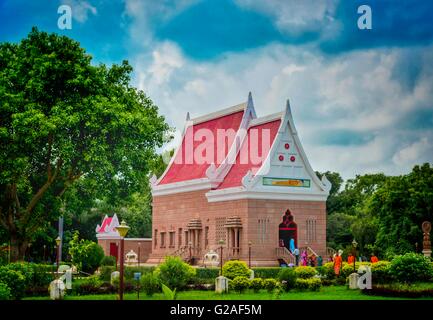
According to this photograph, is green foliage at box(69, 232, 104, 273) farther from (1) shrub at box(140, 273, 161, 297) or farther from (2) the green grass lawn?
(1) shrub at box(140, 273, 161, 297)

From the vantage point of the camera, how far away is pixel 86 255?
3080 centimetres

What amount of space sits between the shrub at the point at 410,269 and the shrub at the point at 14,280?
11.8m

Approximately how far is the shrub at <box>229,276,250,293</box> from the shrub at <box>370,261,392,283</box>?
468 cm

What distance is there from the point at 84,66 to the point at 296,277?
1244cm

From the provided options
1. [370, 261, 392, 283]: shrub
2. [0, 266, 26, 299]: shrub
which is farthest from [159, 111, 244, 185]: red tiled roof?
[0, 266, 26, 299]: shrub

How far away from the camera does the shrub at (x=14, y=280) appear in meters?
21.2

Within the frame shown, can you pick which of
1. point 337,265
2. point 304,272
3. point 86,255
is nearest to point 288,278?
point 304,272

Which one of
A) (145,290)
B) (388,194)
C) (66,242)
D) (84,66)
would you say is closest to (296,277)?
(145,290)

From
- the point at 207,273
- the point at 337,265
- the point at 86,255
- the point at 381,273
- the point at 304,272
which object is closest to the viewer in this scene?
the point at 304,272

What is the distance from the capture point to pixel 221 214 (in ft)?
113

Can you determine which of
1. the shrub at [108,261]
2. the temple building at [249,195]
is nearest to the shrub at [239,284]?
the temple building at [249,195]

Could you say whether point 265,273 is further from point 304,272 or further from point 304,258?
point 304,258

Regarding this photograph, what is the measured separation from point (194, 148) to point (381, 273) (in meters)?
17.3
